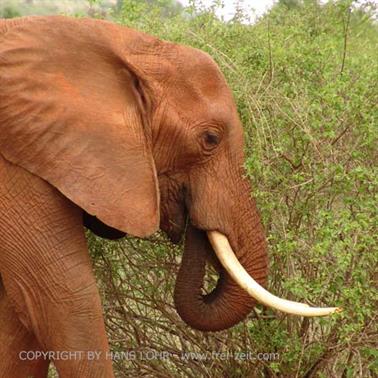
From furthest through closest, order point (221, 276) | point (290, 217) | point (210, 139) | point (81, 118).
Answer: point (290, 217)
point (221, 276)
point (210, 139)
point (81, 118)

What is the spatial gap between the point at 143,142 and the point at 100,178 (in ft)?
0.79

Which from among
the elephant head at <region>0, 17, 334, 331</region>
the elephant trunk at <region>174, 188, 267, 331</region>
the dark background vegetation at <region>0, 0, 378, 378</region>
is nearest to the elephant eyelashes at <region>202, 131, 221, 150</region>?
the elephant head at <region>0, 17, 334, 331</region>

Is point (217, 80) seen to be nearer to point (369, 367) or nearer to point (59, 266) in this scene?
point (59, 266)

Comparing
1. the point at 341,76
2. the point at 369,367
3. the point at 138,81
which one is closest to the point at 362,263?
the point at 369,367

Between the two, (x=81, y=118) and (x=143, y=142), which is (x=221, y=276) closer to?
(x=143, y=142)

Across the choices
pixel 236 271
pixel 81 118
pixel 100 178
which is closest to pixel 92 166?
pixel 100 178

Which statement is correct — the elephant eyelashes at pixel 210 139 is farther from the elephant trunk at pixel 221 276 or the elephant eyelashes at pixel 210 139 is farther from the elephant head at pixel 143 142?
the elephant trunk at pixel 221 276

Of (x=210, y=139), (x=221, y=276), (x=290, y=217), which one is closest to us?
(x=210, y=139)

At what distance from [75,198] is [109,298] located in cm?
140

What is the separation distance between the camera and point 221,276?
498cm

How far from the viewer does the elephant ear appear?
4.42 m

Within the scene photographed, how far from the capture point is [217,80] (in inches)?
191

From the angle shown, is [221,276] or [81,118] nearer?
[81,118]

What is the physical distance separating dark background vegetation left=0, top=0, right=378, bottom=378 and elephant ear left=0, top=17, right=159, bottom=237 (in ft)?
1.77
